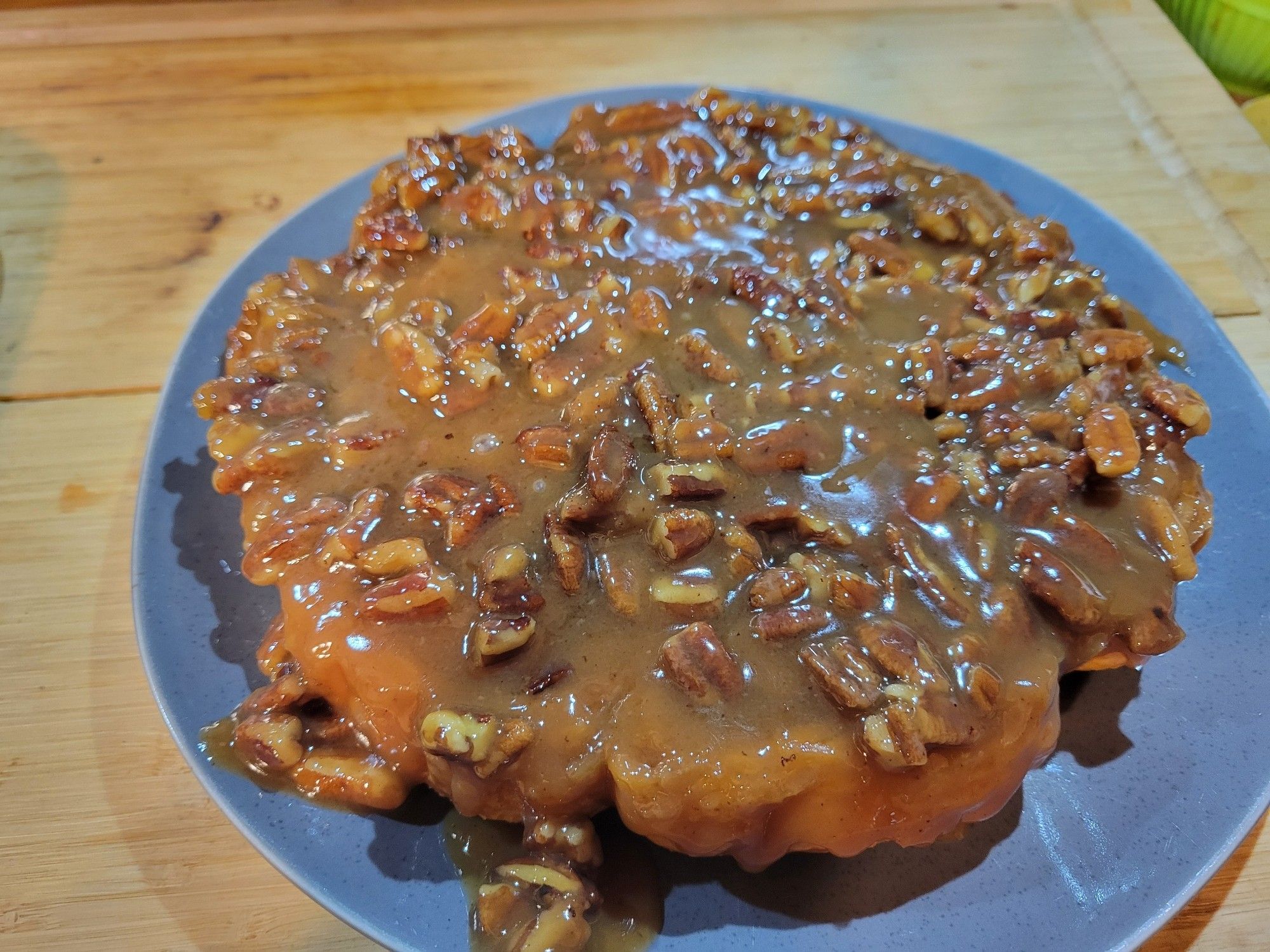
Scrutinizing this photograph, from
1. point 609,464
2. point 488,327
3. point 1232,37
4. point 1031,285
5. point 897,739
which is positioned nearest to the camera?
point 897,739

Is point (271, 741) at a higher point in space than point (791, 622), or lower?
lower

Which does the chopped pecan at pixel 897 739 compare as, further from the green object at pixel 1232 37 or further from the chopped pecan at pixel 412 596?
the green object at pixel 1232 37

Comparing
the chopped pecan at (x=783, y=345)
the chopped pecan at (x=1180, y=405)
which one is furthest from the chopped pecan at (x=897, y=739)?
the chopped pecan at (x=1180, y=405)

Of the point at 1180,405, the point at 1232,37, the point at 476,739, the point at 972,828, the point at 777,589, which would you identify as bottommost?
the point at 972,828

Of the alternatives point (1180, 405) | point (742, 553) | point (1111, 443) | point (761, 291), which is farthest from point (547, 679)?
point (1180, 405)

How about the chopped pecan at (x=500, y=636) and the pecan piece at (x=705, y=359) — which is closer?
the chopped pecan at (x=500, y=636)

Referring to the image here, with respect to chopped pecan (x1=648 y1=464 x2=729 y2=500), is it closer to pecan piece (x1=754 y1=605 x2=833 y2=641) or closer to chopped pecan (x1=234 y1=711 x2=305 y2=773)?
pecan piece (x1=754 y1=605 x2=833 y2=641)

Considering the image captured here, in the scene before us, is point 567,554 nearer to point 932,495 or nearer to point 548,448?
point 548,448
